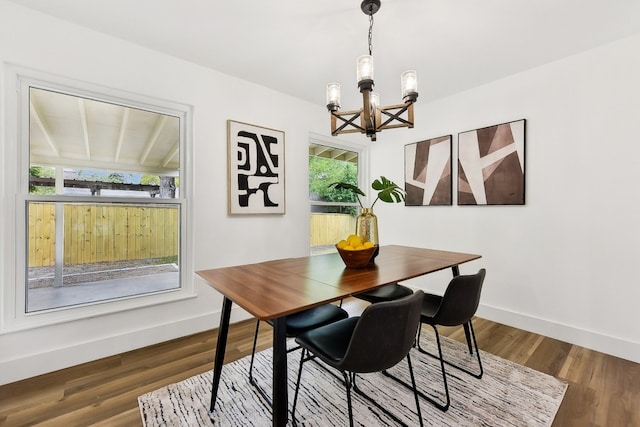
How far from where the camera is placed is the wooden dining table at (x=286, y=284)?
1048 millimetres

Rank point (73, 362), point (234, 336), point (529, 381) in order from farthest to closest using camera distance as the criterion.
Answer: point (234, 336) → point (73, 362) → point (529, 381)

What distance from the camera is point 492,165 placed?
9.38 feet

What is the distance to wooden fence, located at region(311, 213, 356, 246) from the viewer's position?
12.1ft

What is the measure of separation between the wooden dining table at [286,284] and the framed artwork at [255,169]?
3.83 feet

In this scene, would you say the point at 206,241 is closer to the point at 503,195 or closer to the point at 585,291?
the point at 503,195

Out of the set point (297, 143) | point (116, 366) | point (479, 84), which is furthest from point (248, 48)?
point (116, 366)

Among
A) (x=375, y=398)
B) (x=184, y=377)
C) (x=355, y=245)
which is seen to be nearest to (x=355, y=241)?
(x=355, y=245)

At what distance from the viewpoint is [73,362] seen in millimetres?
2016

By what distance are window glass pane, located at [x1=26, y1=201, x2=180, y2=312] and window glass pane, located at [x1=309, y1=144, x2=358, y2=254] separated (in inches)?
66.9

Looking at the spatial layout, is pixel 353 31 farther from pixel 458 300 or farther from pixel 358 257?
pixel 458 300

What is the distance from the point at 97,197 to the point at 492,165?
11.9ft

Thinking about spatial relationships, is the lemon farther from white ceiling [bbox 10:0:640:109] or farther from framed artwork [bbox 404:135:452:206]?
framed artwork [bbox 404:135:452:206]

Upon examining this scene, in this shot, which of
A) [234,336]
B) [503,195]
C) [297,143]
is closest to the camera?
[234,336]

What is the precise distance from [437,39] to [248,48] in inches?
60.5
